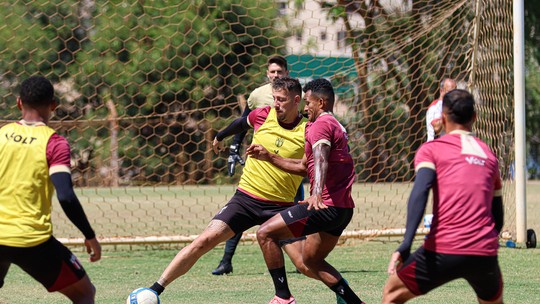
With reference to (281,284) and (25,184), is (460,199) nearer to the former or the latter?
(25,184)

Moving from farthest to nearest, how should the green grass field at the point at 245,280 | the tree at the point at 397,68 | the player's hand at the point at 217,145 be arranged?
1. the tree at the point at 397,68
2. the player's hand at the point at 217,145
3. the green grass field at the point at 245,280

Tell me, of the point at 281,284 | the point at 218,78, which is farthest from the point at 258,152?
the point at 218,78

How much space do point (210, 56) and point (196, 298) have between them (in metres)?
8.22

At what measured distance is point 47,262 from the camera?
17.4ft

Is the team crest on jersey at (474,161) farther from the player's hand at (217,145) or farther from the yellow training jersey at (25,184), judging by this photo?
the player's hand at (217,145)

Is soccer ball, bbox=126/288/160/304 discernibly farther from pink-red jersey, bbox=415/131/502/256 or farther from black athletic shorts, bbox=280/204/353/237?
pink-red jersey, bbox=415/131/502/256

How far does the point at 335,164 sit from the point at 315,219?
45 cm

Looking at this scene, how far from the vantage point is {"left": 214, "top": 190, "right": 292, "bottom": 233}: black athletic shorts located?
7785 mm

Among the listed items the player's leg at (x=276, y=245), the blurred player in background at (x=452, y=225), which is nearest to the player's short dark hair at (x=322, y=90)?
the player's leg at (x=276, y=245)

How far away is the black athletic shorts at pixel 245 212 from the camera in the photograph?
779 cm

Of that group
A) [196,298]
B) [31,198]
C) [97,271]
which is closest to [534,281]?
[196,298]

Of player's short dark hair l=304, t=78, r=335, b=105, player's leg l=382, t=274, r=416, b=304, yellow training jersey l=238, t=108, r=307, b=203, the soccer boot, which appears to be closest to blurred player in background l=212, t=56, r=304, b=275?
yellow training jersey l=238, t=108, r=307, b=203

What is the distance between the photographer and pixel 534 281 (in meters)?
9.10

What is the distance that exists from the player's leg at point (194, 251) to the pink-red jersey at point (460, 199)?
2.72 metres
